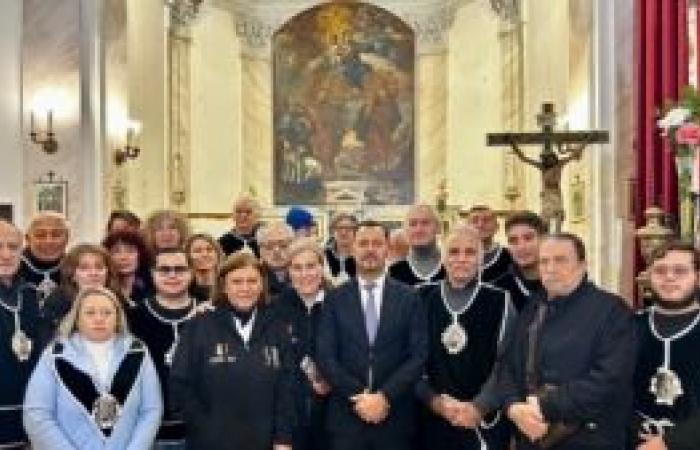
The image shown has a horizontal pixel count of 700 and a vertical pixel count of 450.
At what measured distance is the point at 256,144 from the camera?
20.8 meters

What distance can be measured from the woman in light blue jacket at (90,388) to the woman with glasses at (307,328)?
877 millimetres

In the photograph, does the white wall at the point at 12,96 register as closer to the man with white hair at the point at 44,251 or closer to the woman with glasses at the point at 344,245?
the woman with glasses at the point at 344,245

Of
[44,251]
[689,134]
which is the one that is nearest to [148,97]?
[44,251]

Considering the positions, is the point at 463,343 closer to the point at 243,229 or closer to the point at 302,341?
the point at 302,341

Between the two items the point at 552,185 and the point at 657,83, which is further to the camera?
the point at 552,185

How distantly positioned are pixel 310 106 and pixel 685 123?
13952mm

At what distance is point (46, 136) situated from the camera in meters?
12.1

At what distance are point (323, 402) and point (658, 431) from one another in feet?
5.94

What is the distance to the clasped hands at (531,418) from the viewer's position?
5441mm

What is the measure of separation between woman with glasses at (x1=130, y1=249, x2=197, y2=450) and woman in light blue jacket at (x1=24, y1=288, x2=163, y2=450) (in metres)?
0.46

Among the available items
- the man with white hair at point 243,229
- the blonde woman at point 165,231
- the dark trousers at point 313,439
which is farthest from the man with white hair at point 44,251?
the man with white hair at point 243,229

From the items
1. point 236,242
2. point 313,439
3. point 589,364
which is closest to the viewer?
point 589,364

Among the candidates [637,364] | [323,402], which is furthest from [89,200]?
[637,364]

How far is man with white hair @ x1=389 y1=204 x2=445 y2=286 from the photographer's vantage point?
7.69m
